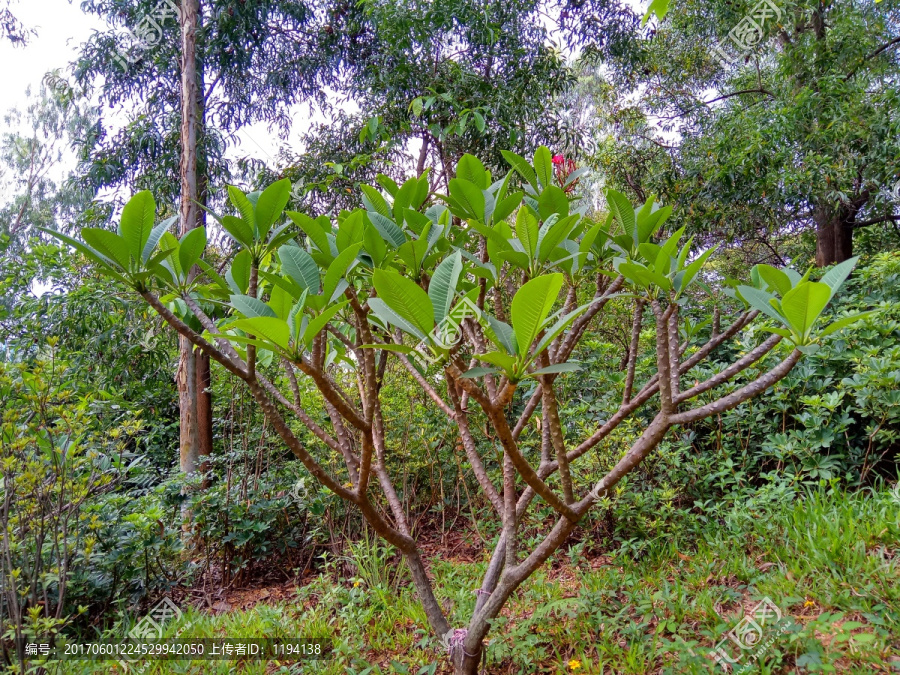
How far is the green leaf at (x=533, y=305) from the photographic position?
24.7 inches

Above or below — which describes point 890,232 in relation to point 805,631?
above

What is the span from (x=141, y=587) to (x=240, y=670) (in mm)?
877

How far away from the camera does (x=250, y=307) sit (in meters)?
0.79

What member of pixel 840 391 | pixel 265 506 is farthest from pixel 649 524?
pixel 265 506

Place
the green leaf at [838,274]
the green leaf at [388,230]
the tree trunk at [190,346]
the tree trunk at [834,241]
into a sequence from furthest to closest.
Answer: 1. the tree trunk at [834,241]
2. the tree trunk at [190,346]
3. the green leaf at [388,230]
4. the green leaf at [838,274]

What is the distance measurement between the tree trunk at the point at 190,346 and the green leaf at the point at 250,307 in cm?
278

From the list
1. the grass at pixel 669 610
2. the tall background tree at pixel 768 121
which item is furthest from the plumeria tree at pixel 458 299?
the tall background tree at pixel 768 121

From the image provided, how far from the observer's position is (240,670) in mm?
1550

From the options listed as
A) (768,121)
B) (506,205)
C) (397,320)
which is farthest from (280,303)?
(768,121)

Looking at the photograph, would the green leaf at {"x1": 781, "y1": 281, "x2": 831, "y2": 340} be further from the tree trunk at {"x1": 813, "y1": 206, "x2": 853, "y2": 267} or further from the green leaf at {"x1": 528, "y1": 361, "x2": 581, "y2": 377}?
the tree trunk at {"x1": 813, "y1": 206, "x2": 853, "y2": 267}

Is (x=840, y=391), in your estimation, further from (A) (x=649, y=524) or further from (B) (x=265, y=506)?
(B) (x=265, y=506)

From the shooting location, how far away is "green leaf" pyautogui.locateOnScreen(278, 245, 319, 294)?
88cm

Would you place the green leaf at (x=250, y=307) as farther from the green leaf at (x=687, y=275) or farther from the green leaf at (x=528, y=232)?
the green leaf at (x=687, y=275)

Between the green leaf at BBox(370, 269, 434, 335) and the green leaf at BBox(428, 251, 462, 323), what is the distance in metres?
0.05
